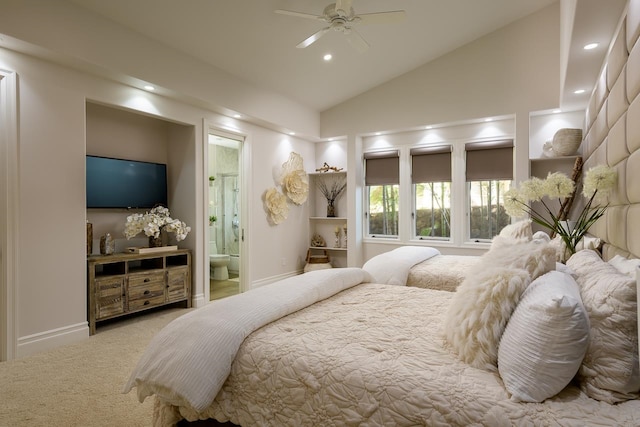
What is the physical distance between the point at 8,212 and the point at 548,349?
3.67 metres

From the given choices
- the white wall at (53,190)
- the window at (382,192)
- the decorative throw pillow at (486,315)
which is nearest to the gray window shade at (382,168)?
the window at (382,192)

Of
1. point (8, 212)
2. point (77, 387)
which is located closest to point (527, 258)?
point (77, 387)

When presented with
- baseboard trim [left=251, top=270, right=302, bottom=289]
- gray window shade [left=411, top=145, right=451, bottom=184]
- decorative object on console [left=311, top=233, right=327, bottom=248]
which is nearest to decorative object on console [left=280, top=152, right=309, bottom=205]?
decorative object on console [left=311, top=233, right=327, bottom=248]

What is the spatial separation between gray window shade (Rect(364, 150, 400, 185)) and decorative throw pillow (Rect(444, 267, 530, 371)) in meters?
4.59

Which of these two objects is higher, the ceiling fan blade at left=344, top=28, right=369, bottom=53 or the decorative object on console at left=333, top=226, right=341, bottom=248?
the ceiling fan blade at left=344, top=28, right=369, bottom=53

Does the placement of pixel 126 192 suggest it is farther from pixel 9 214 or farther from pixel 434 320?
pixel 434 320

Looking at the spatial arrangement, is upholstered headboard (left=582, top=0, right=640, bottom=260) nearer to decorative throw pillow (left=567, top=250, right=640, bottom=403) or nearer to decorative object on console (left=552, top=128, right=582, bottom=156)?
decorative throw pillow (left=567, top=250, right=640, bottom=403)

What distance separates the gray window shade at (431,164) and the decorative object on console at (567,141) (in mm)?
1525

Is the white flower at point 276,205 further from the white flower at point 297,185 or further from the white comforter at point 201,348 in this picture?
the white comforter at point 201,348

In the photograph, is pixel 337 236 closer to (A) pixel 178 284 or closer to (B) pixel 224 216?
(B) pixel 224 216

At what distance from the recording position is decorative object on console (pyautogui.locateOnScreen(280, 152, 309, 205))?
5.84 metres

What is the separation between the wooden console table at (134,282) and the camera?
3.44 meters

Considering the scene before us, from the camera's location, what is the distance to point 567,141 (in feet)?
13.5

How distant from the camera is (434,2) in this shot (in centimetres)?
397
